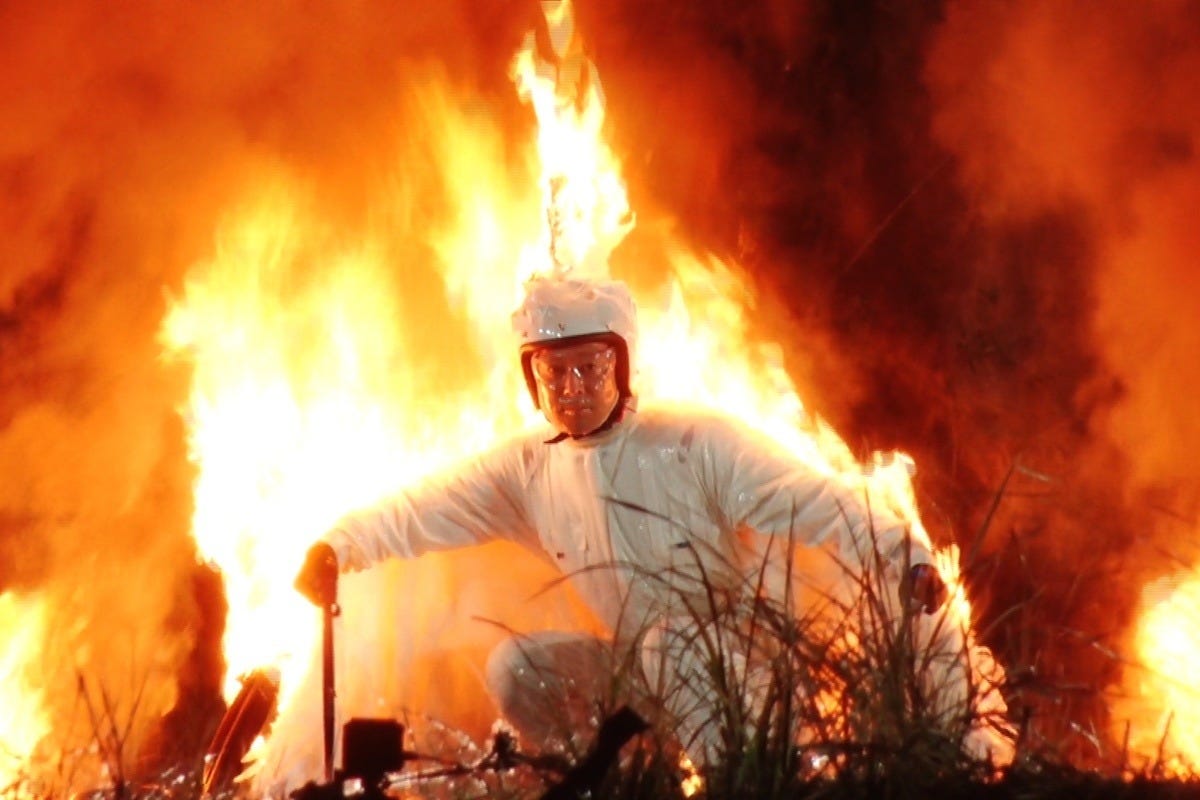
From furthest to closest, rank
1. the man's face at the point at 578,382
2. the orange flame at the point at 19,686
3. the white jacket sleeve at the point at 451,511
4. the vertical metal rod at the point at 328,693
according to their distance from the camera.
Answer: the orange flame at the point at 19,686, the white jacket sleeve at the point at 451,511, the man's face at the point at 578,382, the vertical metal rod at the point at 328,693

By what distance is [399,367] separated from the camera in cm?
762

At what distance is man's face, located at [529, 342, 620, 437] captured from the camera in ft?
20.7

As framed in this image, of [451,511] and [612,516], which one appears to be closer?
[612,516]

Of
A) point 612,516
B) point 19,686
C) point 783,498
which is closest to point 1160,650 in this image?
point 783,498

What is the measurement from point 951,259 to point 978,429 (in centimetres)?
102

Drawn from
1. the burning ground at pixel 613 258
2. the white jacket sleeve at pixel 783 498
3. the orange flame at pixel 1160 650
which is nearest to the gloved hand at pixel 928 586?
the white jacket sleeve at pixel 783 498

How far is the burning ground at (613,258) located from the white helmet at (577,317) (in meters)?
1.07

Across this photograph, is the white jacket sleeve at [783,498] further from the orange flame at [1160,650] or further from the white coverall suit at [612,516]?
the orange flame at [1160,650]

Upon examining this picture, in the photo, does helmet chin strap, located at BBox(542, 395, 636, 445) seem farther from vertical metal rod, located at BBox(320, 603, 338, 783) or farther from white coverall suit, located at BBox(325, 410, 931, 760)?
vertical metal rod, located at BBox(320, 603, 338, 783)

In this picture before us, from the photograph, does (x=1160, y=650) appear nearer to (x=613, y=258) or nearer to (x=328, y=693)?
(x=613, y=258)

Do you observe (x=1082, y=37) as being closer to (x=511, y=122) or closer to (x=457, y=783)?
(x=511, y=122)

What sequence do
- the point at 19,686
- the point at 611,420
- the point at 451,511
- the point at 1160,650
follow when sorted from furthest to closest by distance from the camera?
1. the point at 1160,650
2. the point at 19,686
3. the point at 451,511
4. the point at 611,420

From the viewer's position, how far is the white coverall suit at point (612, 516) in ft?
19.9

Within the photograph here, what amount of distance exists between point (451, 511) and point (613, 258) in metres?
1.83
